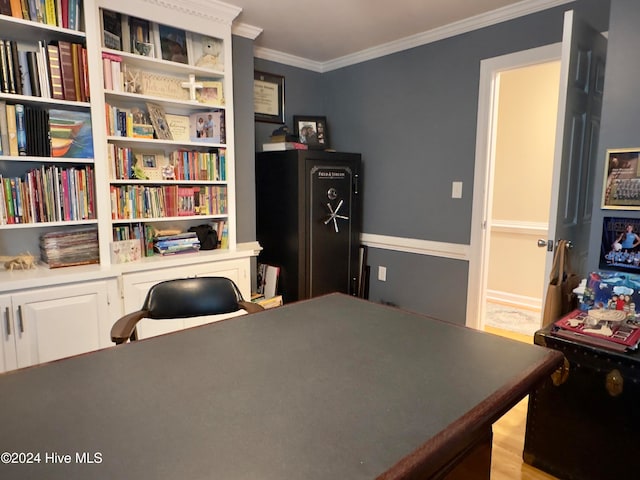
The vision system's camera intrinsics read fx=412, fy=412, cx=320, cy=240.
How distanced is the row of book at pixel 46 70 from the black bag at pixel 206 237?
1.03 metres

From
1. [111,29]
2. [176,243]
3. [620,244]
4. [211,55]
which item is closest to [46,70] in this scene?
[111,29]

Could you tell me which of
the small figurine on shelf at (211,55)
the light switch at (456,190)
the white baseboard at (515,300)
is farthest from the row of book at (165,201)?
the white baseboard at (515,300)

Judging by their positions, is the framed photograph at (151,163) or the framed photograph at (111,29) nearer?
the framed photograph at (111,29)

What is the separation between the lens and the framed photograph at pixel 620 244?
1812 millimetres

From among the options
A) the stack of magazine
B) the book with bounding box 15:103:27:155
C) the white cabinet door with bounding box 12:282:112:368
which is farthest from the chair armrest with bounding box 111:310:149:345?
the book with bounding box 15:103:27:155

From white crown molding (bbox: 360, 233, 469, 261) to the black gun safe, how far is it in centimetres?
15

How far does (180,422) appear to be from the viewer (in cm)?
79

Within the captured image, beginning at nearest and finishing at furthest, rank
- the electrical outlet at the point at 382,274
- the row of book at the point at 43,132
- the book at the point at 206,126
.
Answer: the row of book at the point at 43,132 < the book at the point at 206,126 < the electrical outlet at the point at 382,274

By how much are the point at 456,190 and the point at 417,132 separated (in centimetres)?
57

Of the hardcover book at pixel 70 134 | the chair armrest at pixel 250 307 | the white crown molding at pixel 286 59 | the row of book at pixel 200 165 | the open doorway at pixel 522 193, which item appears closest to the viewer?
the chair armrest at pixel 250 307

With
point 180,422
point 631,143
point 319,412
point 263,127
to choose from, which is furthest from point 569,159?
point 263,127

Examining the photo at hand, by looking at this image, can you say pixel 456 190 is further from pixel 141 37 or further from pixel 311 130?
pixel 141 37

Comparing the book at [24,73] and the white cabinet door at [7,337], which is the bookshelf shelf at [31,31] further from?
the white cabinet door at [7,337]

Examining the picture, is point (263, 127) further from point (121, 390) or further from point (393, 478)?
point (393, 478)
